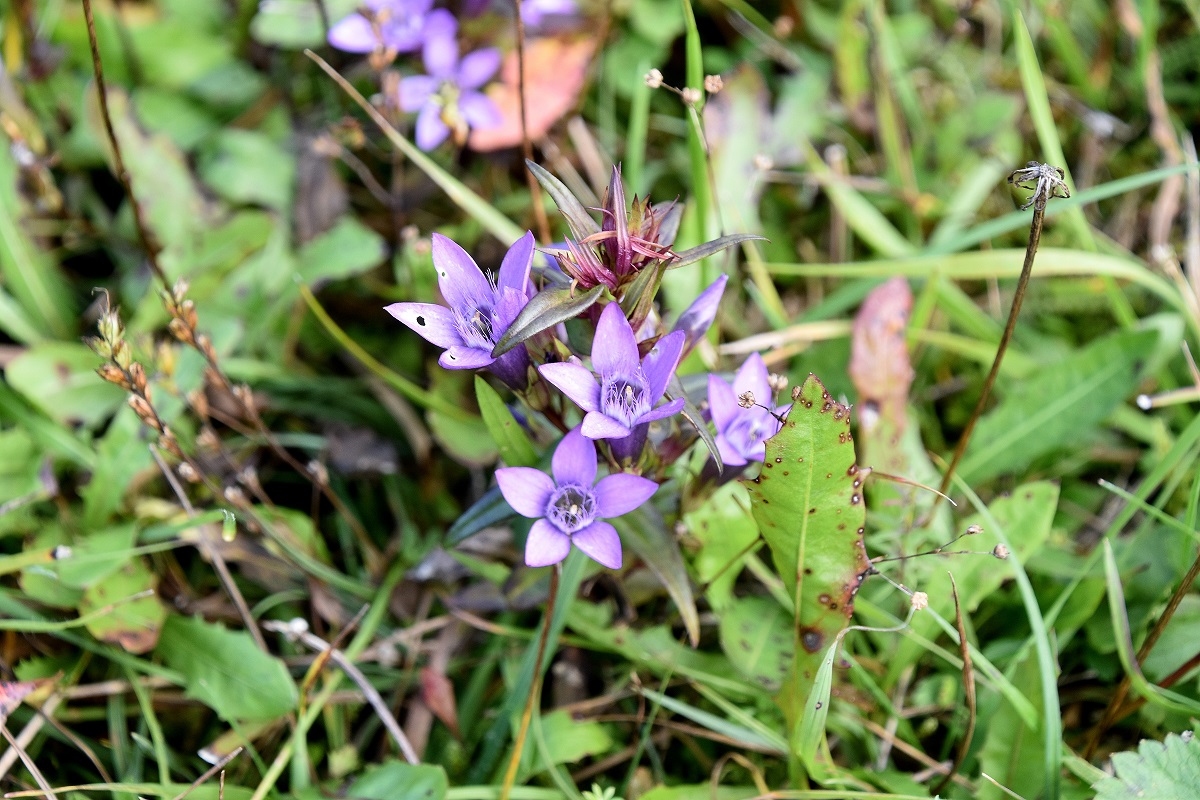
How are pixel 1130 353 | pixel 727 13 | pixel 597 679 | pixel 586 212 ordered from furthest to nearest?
pixel 727 13
pixel 1130 353
pixel 597 679
pixel 586 212

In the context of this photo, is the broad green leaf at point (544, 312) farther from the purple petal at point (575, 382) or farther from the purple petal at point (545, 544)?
the purple petal at point (545, 544)

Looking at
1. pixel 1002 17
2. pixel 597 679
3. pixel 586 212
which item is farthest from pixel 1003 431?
pixel 1002 17

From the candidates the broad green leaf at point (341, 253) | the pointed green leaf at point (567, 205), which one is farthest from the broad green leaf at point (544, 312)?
the broad green leaf at point (341, 253)

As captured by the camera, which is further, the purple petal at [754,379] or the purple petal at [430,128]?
the purple petal at [430,128]

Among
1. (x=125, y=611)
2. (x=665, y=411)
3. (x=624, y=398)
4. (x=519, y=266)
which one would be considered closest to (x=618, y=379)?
(x=624, y=398)

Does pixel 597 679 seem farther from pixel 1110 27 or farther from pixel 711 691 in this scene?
pixel 1110 27

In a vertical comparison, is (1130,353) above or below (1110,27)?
below

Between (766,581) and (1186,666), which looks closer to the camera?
(1186,666)
